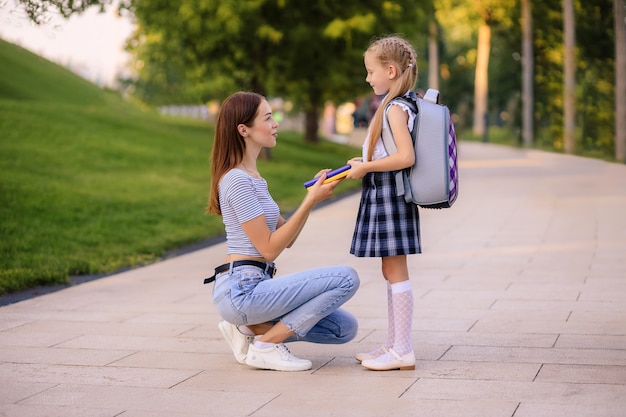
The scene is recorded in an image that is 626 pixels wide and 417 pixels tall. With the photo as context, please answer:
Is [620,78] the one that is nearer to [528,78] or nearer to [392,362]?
[528,78]

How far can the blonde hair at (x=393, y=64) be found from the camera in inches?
231

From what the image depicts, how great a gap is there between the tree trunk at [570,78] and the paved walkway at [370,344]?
2260cm

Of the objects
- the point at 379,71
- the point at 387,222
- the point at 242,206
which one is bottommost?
the point at 387,222

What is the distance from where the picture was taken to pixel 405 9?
1149 inches

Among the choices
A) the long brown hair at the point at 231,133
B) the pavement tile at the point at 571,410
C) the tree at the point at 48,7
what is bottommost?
the pavement tile at the point at 571,410

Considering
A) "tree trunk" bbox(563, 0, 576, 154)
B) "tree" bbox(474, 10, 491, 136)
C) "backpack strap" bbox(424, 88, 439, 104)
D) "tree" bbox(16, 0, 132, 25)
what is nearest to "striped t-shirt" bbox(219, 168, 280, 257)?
"backpack strap" bbox(424, 88, 439, 104)

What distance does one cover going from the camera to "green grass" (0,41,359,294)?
11.8 m

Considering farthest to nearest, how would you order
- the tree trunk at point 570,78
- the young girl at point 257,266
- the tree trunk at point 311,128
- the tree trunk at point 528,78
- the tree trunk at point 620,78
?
1. the tree trunk at point 528,78
2. the tree trunk at point 311,128
3. the tree trunk at point 570,78
4. the tree trunk at point 620,78
5. the young girl at point 257,266

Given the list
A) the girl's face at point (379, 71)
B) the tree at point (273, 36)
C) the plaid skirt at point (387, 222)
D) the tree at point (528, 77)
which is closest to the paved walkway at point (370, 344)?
the plaid skirt at point (387, 222)

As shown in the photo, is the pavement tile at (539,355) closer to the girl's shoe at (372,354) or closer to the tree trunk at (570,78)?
the girl's shoe at (372,354)

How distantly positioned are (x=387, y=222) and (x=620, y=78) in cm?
2395

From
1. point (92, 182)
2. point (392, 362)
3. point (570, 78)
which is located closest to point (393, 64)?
point (392, 362)

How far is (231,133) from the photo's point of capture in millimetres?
6098

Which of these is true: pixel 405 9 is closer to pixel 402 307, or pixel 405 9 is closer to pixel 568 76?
pixel 568 76
